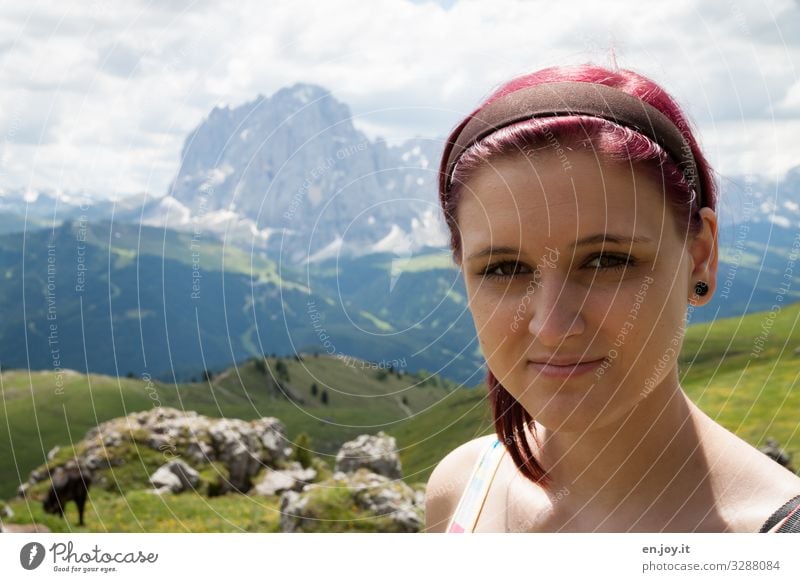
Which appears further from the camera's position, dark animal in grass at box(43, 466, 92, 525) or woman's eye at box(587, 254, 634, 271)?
dark animal in grass at box(43, 466, 92, 525)

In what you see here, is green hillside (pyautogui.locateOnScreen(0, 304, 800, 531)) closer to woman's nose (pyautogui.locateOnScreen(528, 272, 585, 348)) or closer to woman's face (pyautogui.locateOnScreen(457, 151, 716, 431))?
woman's face (pyautogui.locateOnScreen(457, 151, 716, 431))

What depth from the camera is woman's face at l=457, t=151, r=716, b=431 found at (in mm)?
2418

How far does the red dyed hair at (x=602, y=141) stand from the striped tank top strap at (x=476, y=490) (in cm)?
105

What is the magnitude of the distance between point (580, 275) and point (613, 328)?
0.21m

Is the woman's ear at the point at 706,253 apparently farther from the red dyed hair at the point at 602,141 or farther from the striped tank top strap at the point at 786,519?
the striped tank top strap at the point at 786,519

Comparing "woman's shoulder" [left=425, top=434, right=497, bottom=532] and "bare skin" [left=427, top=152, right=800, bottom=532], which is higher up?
"bare skin" [left=427, top=152, right=800, bottom=532]

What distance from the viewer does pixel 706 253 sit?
8.99ft

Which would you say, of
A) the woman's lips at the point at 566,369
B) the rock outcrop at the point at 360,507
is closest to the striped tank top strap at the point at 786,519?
the woman's lips at the point at 566,369

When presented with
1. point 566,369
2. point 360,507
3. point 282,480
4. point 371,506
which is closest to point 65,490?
point 282,480

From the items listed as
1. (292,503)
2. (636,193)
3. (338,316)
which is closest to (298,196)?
(636,193)

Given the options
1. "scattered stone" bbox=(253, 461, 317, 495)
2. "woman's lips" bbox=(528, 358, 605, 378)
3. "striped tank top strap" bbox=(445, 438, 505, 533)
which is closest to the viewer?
"woman's lips" bbox=(528, 358, 605, 378)
